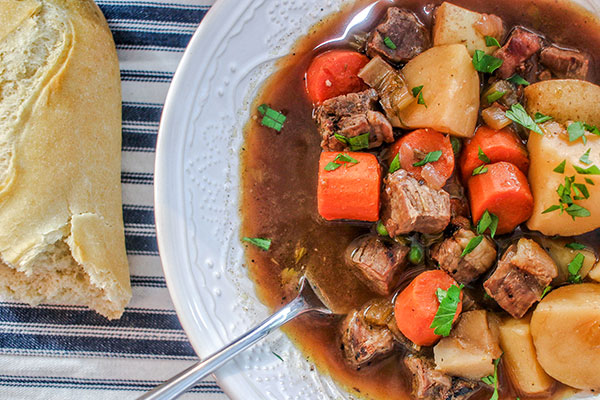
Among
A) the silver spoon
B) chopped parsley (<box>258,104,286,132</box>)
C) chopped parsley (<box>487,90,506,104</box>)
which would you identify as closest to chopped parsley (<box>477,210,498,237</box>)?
chopped parsley (<box>487,90,506,104</box>)

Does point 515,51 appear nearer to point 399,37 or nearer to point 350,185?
point 399,37

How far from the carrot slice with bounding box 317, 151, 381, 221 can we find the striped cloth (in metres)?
1.21

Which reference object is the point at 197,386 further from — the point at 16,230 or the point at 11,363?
the point at 16,230

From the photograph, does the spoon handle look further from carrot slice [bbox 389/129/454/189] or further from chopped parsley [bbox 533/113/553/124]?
chopped parsley [bbox 533/113/553/124]

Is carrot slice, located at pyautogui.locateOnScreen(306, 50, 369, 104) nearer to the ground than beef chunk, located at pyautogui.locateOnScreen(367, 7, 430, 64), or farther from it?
nearer to the ground

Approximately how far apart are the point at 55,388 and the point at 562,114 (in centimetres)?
355

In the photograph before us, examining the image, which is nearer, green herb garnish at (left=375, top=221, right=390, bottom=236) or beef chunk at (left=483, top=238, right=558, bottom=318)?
beef chunk at (left=483, top=238, right=558, bottom=318)

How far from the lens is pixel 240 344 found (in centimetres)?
283

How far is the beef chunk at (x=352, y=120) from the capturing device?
9.09 ft

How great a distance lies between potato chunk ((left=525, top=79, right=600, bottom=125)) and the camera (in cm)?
276

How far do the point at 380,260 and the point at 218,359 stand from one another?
107cm

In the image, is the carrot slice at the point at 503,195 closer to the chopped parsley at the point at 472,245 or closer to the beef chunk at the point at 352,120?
the chopped parsley at the point at 472,245

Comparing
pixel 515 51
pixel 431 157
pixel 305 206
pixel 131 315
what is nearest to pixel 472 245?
pixel 431 157

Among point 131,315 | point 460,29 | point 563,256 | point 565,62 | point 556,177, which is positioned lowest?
point 131,315
